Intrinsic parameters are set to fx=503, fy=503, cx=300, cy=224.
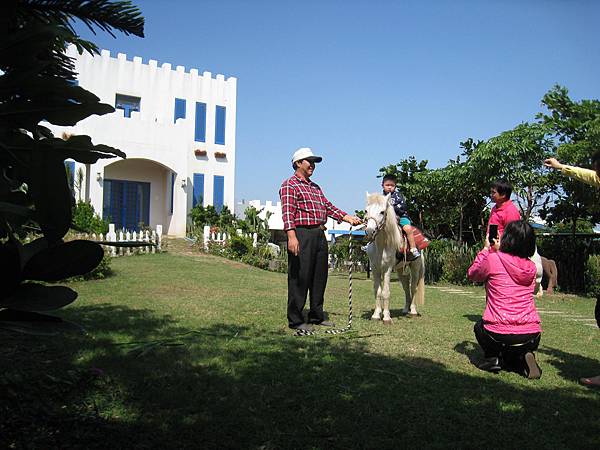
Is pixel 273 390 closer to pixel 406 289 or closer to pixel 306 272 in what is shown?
pixel 306 272

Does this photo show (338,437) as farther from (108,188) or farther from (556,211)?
(108,188)

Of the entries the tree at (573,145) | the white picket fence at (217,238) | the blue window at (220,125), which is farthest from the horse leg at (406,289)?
the blue window at (220,125)

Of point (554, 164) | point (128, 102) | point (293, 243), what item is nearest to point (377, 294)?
point (293, 243)

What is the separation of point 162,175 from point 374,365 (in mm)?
20539

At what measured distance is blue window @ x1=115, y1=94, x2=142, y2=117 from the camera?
2295 centimetres

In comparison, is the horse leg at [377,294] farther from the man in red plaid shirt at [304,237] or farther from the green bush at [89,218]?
the green bush at [89,218]

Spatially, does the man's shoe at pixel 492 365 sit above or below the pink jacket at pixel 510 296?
below

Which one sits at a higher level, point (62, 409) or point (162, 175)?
point (162, 175)

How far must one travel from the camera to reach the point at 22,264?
89 cm

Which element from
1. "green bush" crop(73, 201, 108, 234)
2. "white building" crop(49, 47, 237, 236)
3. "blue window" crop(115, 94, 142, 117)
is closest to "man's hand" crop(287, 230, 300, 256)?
"green bush" crop(73, 201, 108, 234)

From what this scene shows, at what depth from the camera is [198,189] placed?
945 inches

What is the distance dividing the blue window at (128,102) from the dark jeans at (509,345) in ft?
70.9

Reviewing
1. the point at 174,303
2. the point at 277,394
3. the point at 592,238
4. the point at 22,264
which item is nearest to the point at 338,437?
the point at 277,394

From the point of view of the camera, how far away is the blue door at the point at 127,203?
71.2ft
